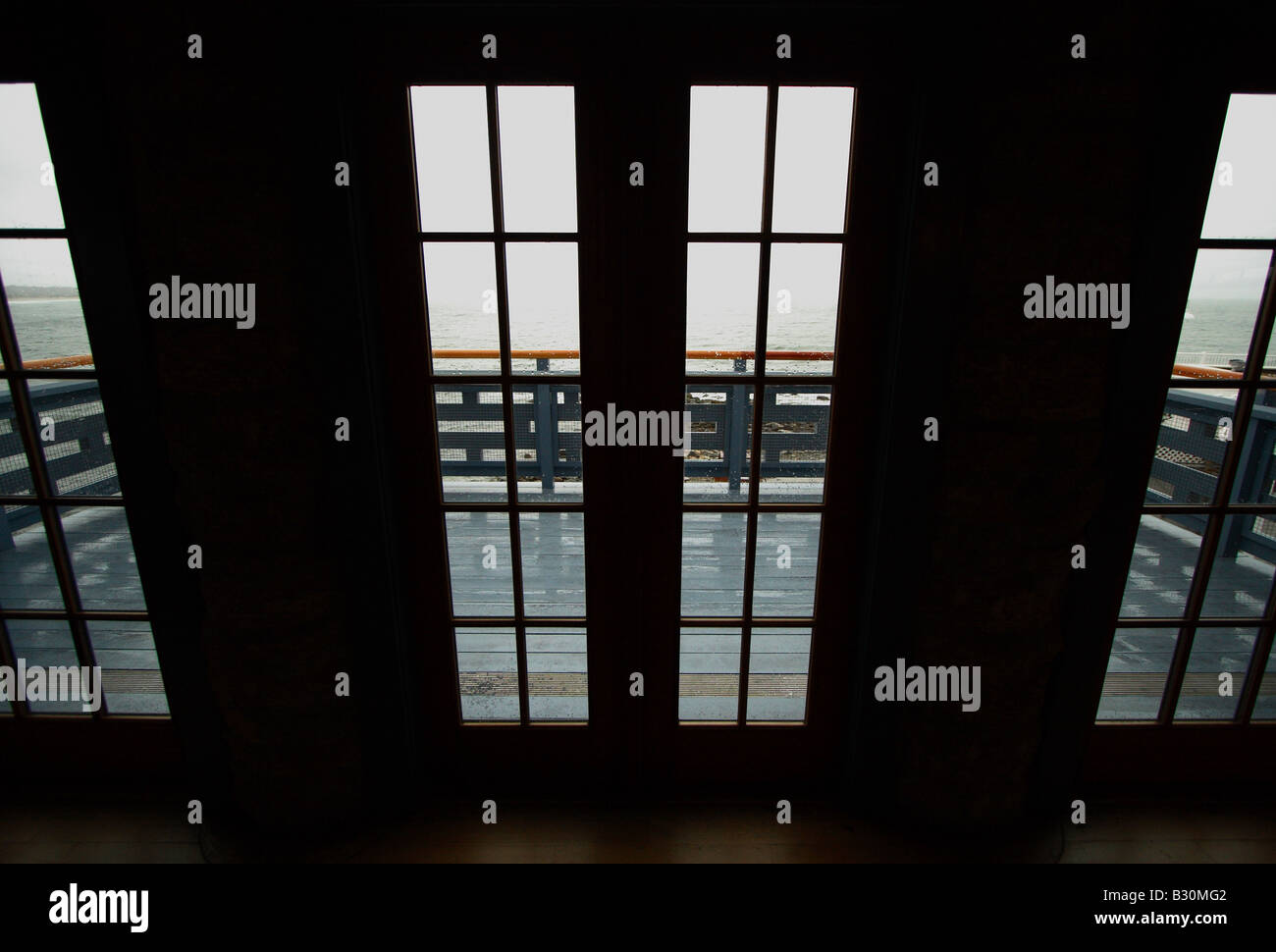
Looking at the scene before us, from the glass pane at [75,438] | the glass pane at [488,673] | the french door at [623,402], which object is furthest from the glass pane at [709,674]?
the glass pane at [75,438]

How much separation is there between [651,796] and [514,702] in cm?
63

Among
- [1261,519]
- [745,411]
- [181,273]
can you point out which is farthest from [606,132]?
[1261,519]

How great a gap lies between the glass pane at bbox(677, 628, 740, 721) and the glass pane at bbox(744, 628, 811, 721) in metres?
0.06

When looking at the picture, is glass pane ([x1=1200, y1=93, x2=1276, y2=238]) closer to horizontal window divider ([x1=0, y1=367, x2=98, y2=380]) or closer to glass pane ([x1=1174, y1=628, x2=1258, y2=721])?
glass pane ([x1=1174, y1=628, x2=1258, y2=721])

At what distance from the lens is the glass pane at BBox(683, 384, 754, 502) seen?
1.96 meters

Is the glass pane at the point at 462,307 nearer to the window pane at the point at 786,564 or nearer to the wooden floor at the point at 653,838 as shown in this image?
the window pane at the point at 786,564

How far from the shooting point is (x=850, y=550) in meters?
2.08

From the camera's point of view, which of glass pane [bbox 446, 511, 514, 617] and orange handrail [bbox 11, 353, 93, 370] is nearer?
orange handrail [bbox 11, 353, 93, 370]

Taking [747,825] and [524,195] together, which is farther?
[747,825]

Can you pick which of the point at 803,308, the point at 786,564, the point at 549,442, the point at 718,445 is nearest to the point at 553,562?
the point at 549,442

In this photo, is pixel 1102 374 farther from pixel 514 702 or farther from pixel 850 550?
pixel 514 702
